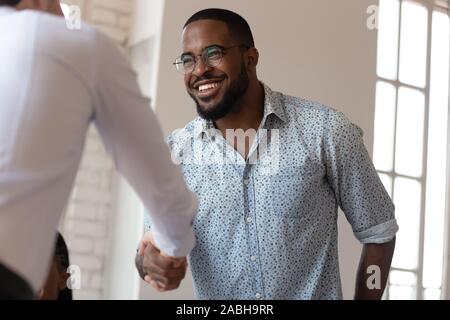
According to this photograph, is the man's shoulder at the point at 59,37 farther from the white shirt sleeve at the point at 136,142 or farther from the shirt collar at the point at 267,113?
the shirt collar at the point at 267,113

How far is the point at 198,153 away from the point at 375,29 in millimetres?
2391

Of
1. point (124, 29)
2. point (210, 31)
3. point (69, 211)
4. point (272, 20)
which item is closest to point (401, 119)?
point (272, 20)

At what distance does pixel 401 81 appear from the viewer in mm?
4805

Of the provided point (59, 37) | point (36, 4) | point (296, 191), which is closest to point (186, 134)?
point (296, 191)

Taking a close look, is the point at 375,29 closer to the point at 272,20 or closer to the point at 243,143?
the point at 272,20

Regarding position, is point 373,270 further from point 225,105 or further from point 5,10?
point 5,10

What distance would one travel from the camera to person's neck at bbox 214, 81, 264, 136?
7.91 feet

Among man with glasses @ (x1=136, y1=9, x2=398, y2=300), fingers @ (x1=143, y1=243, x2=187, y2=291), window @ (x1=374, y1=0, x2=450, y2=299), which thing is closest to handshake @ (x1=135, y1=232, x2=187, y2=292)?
fingers @ (x1=143, y1=243, x2=187, y2=291)

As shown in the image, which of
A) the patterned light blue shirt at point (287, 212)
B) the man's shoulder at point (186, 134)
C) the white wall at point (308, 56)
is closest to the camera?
the patterned light blue shirt at point (287, 212)

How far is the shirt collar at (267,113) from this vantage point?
2352 mm

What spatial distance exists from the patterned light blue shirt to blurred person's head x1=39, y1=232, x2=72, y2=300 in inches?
13.5

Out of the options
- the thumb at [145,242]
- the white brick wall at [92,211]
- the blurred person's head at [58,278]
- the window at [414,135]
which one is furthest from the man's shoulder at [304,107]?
the window at [414,135]

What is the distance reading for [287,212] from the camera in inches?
87.9

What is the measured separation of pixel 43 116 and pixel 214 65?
1375 millimetres
